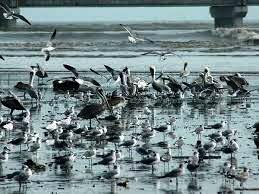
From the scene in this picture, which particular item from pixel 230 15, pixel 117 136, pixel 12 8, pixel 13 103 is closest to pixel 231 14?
pixel 230 15

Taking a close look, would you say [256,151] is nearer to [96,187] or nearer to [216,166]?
[216,166]

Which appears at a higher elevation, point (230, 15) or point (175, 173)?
point (230, 15)

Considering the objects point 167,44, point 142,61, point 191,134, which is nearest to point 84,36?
point 167,44

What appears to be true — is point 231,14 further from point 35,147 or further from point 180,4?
point 35,147

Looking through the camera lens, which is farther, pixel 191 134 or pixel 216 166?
pixel 191 134

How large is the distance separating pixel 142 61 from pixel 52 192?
30.2 m

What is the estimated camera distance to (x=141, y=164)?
16.7m

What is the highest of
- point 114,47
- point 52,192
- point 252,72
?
point 114,47

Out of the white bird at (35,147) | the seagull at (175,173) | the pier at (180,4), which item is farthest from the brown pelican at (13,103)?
the pier at (180,4)

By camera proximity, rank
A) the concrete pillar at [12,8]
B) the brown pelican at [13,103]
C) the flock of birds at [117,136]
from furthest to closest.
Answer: the concrete pillar at [12,8]
the brown pelican at [13,103]
the flock of birds at [117,136]

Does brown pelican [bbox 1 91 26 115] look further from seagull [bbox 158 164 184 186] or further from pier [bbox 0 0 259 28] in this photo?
pier [bbox 0 0 259 28]

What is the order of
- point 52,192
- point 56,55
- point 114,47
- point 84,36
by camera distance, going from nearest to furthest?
1. point 52,192
2. point 56,55
3. point 114,47
4. point 84,36

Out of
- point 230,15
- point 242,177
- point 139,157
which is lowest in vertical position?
point 242,177

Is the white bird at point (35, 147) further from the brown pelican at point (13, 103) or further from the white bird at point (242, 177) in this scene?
the brown pelican at point (13, 103)
